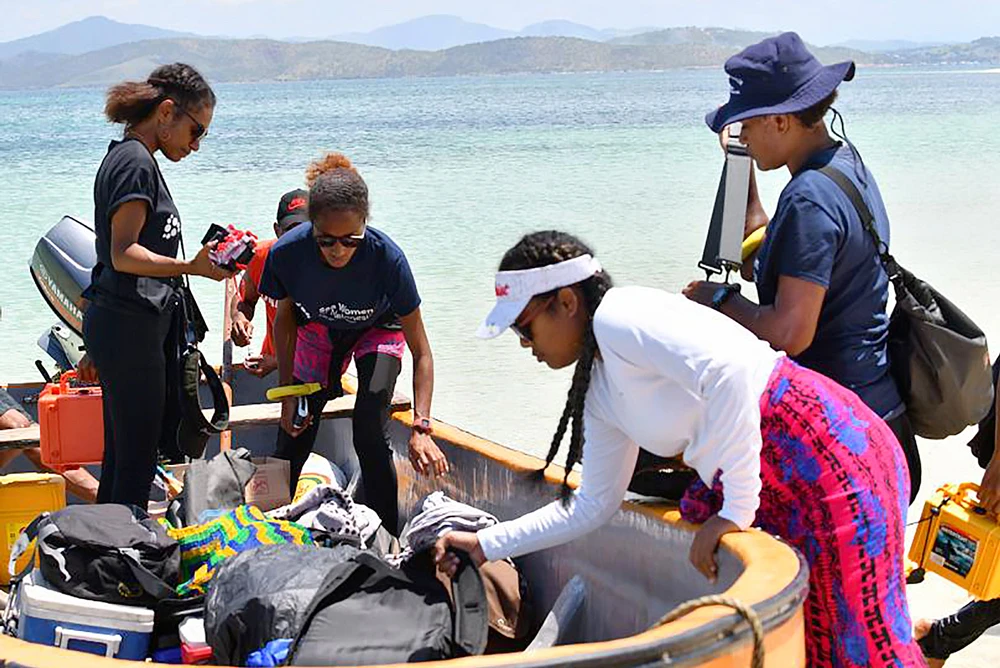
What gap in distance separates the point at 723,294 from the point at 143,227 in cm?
194

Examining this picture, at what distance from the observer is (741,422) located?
2.58 meters

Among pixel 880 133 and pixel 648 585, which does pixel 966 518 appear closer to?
pixel 648 585

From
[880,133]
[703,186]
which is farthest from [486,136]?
[703,186]

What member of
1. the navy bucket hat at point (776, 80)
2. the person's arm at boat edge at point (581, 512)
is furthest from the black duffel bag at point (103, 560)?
the navy bucket hat at point (776, 80)

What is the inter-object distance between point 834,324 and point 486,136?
38624 millimetres

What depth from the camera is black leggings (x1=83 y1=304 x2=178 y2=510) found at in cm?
429

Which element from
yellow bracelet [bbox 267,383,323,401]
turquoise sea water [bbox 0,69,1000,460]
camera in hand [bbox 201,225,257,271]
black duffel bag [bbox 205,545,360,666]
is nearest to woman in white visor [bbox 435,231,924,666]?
black duffel bag [bbox 205,545,360,666]

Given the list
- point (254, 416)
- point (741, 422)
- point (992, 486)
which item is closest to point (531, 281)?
point (741, 422)

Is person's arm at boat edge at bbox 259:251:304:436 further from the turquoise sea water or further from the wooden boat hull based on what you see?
the turquoise sea water

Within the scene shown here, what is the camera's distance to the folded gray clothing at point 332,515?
3934 mm

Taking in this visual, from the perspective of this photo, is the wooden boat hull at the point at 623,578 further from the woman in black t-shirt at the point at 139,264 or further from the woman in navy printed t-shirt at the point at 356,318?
the woman in black t-shirt at the point at 139,264

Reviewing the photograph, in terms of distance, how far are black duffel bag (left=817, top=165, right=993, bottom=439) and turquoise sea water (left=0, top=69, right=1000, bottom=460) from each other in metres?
5.58

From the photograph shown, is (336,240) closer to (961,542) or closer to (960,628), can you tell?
(961,542)

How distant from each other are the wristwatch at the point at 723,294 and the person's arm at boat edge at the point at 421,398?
125 centimetres
